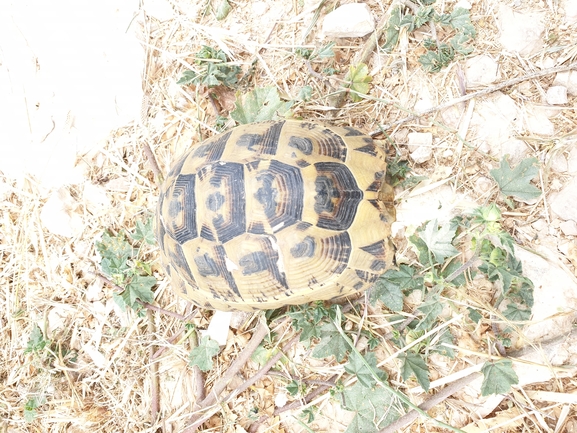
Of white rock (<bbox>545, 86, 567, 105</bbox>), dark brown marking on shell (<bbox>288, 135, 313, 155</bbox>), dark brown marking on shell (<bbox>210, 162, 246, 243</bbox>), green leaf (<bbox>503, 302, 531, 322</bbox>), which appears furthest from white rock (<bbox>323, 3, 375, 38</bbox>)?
green leaf (<bbox>503, 302, 531, 322</bbox>)

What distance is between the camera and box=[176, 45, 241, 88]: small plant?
7.45 ft

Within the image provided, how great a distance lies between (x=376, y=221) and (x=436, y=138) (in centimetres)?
51

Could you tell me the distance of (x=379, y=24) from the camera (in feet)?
7.13

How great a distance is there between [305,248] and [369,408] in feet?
2.40

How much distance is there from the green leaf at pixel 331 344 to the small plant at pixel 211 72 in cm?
119

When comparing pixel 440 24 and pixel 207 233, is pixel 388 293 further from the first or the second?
pixel 440 24

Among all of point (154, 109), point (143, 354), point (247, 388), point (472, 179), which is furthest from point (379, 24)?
point (143, 354)

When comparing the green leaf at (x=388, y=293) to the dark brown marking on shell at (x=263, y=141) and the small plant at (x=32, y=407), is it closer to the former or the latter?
the dark brown marking on shell at (x=263, y=141)

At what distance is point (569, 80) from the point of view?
1.85 metres

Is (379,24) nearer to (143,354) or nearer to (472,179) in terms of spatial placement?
(472,179)

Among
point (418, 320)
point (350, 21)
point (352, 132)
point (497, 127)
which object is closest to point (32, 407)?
point (418, 320)

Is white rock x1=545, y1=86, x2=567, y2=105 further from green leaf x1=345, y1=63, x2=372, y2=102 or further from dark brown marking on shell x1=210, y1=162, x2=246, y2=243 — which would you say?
dark brown marking on shell x1=210, y1=162, x2=246, y2=243

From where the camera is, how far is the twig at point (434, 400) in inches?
72.0

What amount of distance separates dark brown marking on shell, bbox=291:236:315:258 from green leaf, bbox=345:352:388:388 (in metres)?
0.48
